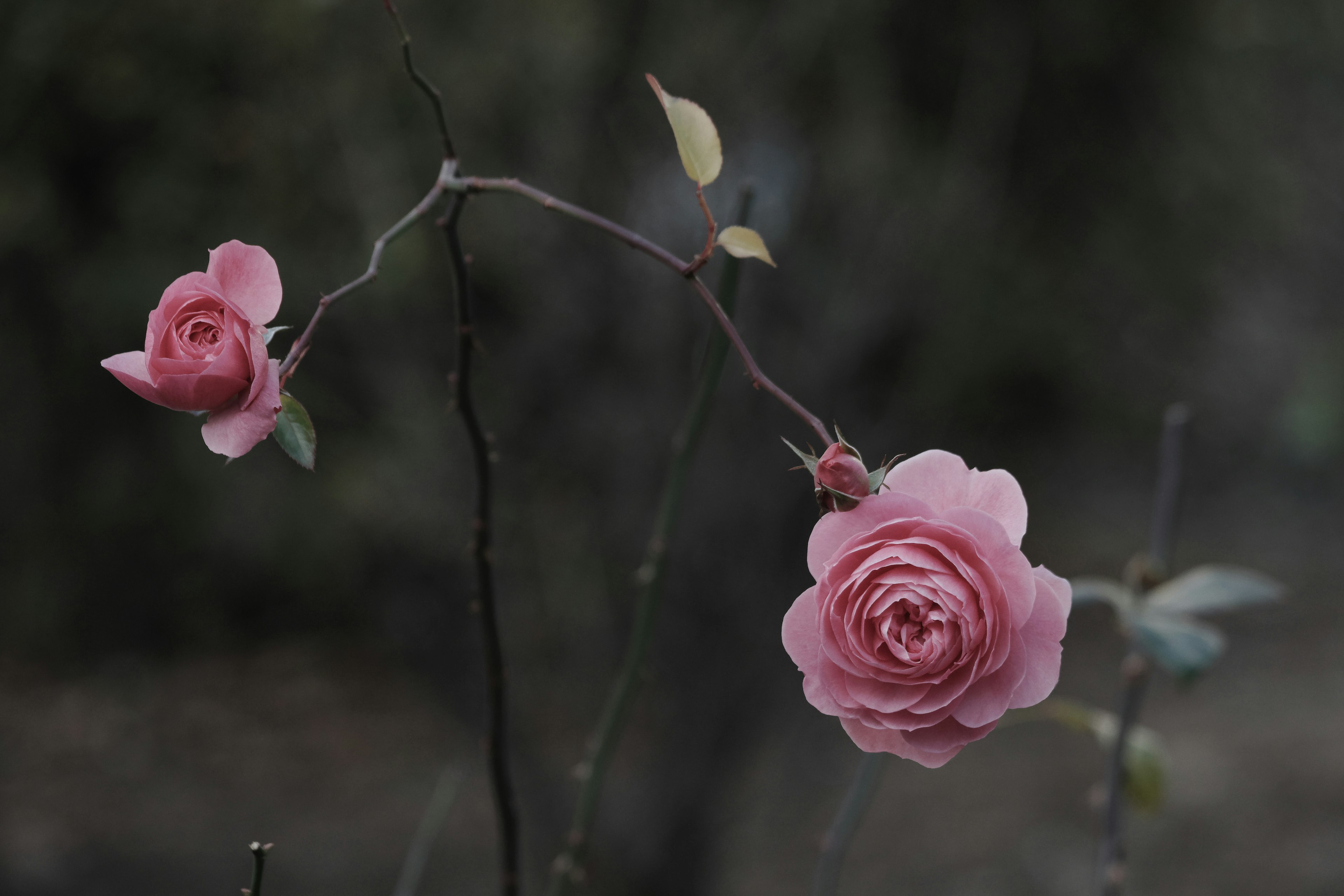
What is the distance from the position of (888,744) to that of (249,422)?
21 centimetres

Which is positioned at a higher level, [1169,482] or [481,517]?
[1169,482]

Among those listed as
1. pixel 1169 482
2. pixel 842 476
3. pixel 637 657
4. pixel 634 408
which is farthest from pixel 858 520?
pixel 634 408

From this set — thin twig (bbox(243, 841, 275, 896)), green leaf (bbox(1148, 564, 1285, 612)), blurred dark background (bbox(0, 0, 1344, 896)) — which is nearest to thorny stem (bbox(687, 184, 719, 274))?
thin twig (bbox(243, 841, 275, 896))

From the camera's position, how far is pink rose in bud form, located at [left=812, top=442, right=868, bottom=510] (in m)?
0.29

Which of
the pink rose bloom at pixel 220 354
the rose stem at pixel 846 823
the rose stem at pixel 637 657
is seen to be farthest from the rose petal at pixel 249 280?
the rose stem at pixel 846 823

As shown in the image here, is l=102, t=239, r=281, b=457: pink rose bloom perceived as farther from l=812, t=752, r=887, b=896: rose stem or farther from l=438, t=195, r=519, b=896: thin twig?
l=812, t=752, r=887, b=896: rose stem

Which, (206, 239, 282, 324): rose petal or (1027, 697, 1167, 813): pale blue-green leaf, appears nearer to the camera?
(206, 239, 282, 324): rose petal

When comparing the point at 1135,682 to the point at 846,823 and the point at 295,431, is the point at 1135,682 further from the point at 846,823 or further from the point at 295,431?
the point at 295,431

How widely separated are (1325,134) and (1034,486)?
1.69 metres

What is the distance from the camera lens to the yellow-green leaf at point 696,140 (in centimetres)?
34

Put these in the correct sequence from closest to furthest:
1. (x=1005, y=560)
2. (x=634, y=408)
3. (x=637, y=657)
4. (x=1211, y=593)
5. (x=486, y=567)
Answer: (x=1005, y=560) < (x=486, y=567) < (x=637, y=657) < (x=1211, y=593) < (x=634, y=408)

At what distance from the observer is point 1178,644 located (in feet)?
1.94

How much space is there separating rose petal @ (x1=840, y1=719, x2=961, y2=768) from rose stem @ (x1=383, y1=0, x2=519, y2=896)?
0.55ft

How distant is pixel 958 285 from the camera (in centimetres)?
269
